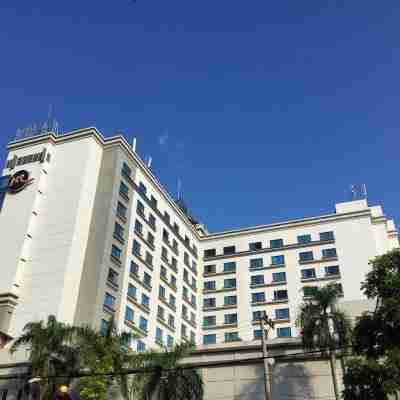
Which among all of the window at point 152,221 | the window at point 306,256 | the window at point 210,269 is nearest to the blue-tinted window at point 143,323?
the window at point 152,221

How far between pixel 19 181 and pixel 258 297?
40564 millimetres

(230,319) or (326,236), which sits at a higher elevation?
(326,236)

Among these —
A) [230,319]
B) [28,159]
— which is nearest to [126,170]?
[28,159]

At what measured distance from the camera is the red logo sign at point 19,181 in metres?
65.3

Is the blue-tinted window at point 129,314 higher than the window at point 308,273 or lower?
lower

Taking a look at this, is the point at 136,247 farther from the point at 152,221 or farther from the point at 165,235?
the point at 165,235

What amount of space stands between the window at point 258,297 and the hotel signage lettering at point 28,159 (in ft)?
126

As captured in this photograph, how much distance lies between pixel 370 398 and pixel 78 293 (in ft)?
124

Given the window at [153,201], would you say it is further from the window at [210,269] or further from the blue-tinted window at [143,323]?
the window at [210,269]

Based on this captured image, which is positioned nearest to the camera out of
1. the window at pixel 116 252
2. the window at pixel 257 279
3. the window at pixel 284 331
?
the window at pixel 116 252

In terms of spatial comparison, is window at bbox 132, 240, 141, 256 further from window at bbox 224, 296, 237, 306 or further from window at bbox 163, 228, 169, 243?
window at bbox 224, 296, 237, 306

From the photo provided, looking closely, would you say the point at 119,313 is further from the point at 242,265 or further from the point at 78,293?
the point at 242,265

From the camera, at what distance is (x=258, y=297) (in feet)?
265

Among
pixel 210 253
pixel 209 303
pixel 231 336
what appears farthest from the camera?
pixel 210 253
